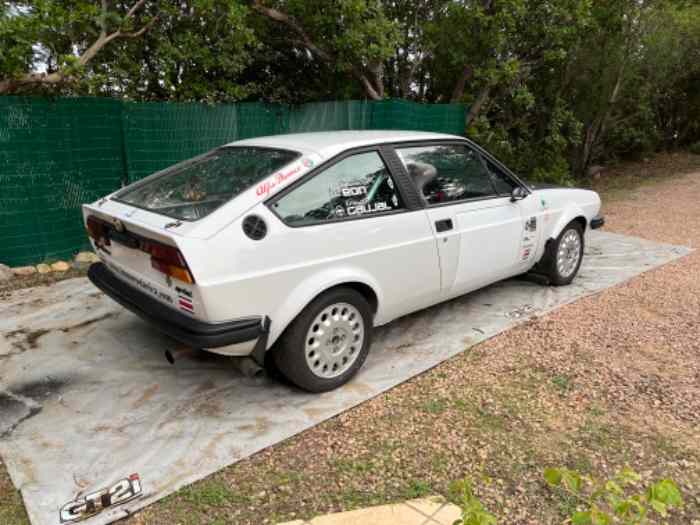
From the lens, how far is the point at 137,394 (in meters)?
3.42

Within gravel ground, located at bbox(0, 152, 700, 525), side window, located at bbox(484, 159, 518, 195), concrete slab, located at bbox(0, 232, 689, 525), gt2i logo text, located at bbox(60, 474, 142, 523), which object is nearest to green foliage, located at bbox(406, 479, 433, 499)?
gravel ground, located at bbox(0, 152, 700, 525)

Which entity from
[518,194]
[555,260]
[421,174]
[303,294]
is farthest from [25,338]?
[555,260]

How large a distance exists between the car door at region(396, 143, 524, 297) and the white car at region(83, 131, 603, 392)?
0.01 metres

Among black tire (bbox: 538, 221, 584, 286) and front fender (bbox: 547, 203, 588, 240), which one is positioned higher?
front fender (bbox: 547, 203, 588, 240)

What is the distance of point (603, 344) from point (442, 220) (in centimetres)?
161

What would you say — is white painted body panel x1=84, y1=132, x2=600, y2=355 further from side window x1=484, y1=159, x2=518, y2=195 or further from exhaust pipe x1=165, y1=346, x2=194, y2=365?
exhaust pipe x1=165, y1=346, x2=194, y2=365

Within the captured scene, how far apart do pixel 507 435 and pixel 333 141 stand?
2.10 meters

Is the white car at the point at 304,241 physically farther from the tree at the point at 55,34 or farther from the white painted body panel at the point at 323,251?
the tree at the point at 55,34

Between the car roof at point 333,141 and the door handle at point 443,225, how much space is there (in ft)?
2.09

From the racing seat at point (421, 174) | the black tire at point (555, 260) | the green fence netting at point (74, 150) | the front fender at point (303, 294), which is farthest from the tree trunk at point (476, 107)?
the front fender at point (303, 294)

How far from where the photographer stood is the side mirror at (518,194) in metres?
4.46

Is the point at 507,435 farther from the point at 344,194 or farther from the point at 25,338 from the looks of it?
the point at 25,338

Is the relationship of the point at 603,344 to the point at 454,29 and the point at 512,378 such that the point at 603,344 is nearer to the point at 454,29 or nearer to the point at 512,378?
the point at 512,378

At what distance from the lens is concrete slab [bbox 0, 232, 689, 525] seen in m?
2.73
